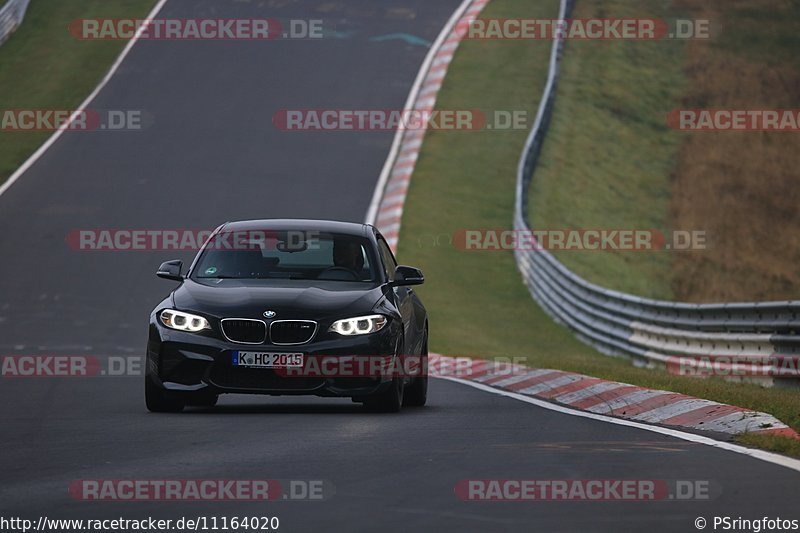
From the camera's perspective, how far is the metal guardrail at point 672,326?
15220mm

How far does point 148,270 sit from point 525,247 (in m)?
6.30

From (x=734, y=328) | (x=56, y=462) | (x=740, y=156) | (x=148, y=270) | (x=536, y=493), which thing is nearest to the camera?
(x=536, y=493)

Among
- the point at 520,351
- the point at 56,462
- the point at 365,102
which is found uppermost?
the point at 365,102

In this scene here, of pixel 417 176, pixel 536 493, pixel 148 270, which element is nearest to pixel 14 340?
pixel 148 270

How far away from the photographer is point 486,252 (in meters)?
28.8

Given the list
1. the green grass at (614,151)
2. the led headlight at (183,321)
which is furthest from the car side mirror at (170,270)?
the green grass at (614,151)

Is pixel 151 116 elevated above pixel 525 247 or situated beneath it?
elevated above

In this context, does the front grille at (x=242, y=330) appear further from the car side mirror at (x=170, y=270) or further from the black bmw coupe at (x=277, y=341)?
the car side mirror at (x=170, y=270)

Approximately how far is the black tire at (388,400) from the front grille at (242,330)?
1.00 metres

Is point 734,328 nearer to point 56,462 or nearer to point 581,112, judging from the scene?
point 56,462

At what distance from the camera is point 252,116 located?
3531 centimetres

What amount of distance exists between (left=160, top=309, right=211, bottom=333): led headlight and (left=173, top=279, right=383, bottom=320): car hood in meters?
0.06

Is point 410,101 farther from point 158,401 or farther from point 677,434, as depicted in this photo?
point 677,434

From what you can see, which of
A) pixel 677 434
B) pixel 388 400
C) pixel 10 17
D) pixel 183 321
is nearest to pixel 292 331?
pixel 183 321
